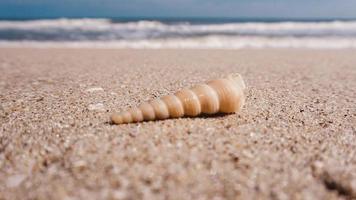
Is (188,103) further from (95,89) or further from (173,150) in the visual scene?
(95,89)

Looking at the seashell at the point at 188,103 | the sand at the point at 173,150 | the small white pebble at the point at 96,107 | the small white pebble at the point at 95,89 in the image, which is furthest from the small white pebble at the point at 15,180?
the small white pebble at the point at 95,89

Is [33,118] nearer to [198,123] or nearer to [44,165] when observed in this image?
[44,165]

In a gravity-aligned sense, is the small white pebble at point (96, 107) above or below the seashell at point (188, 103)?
below

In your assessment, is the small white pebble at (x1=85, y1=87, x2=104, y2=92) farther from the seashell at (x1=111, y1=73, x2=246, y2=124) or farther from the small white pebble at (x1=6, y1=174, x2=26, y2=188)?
the small white pebble at (x1=6, y1=174, x2=26, y2=188)

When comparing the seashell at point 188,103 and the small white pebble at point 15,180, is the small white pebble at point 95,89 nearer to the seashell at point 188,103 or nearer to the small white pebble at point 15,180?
the seashell at point 188,103

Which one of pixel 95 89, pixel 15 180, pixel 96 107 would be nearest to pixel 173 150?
pixel 15 180

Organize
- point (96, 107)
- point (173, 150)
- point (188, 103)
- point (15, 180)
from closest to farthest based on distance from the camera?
point (15, 180)
point (173, 150)
point (188, 103)
point (96, 107)
